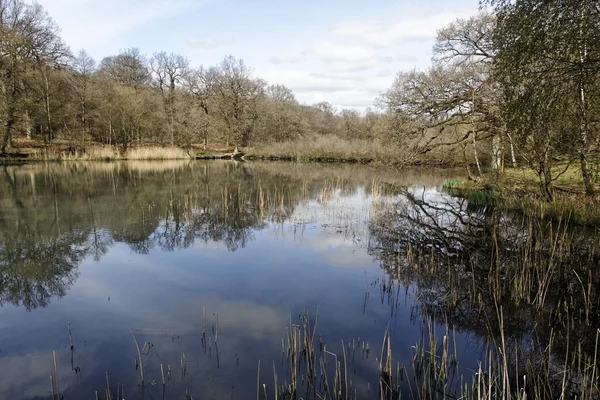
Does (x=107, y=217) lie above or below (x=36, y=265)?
above

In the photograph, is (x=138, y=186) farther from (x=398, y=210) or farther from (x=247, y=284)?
(x=247, y=284)

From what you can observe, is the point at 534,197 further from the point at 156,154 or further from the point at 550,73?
the point at 156,154

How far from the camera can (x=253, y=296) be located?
20.5ft

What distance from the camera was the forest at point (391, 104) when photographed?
7.55 meters

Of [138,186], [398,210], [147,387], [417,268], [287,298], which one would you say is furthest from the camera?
[138,186]

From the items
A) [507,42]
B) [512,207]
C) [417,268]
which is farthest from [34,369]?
[512,207]

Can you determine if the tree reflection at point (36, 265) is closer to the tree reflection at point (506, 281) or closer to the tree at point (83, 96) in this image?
the tree reflection at point (506, 281)

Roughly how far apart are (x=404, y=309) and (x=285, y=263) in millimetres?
2947

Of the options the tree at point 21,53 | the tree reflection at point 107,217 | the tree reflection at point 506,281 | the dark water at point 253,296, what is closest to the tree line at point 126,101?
the tree at point 21,53

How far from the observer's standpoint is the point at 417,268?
7.36m

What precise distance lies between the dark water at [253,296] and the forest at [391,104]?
2.65m

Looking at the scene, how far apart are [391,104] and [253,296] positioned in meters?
15.8

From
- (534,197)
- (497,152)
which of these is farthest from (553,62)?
(497,152)

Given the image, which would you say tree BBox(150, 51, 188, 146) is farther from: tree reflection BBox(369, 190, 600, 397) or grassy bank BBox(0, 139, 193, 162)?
tree reflection BBox(369, 190, 600, 397)
